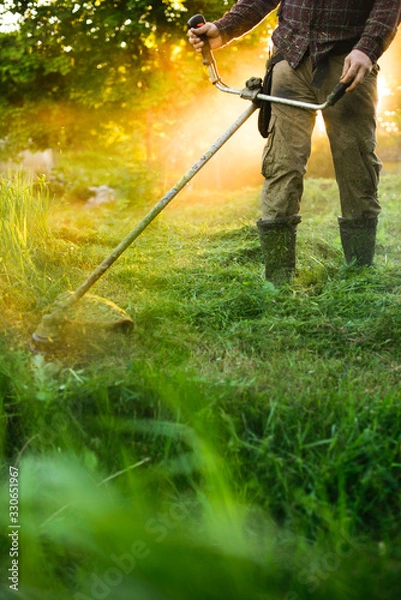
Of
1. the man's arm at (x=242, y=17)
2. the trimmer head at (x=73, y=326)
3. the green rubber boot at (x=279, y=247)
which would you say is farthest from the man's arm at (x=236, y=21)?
the trimmer head at (x=73, y=326)

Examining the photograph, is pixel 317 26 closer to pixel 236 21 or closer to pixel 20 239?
pixel 236 21

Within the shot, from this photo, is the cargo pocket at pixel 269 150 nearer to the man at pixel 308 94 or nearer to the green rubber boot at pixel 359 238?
the man at pixel 308 94

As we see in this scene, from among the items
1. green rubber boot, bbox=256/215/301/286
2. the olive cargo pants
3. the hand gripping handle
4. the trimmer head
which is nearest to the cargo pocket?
the olive cargo pants

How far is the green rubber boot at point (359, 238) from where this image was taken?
337 centimetres

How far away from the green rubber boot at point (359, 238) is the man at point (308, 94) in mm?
73

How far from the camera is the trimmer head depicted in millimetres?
2361

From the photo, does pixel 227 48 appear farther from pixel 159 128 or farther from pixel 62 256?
pixel 62 256

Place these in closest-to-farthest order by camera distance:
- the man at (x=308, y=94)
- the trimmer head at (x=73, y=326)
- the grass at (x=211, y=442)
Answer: the grass at (x=211, y=442) → the trimmer head at (x=73, y=326) → the man at (x=308, y=94)

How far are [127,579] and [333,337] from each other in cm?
153

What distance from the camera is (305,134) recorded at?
307cm

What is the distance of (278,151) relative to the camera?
309 cm

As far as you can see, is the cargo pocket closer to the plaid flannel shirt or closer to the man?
the man

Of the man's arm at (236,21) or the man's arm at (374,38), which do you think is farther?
the man's arm at (236,21)

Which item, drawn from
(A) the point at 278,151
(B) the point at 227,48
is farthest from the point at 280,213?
(B) the point at 227,48
